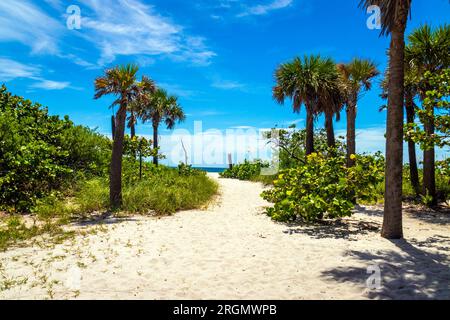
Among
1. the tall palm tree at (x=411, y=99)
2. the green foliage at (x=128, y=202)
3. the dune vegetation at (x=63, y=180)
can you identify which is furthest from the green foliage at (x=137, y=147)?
the tall palm tree at (x=411, y=99)

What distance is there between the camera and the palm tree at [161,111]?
3183 cm

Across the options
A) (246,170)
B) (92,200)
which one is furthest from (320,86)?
(246,170)

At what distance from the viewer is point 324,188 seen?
1180 cm

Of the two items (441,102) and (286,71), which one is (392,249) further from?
(286,71)

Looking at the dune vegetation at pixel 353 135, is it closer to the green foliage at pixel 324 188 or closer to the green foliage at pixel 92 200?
the green foliage at pixel 324 188

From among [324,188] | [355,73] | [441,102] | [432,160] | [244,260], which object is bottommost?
[244,260]

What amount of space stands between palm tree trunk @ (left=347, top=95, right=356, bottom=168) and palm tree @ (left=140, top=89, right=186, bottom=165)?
17.4 meters

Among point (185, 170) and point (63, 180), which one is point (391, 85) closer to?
point (63, 180)

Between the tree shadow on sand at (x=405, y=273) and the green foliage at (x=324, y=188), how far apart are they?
9.66 feet

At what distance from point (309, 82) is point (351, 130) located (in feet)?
10.6

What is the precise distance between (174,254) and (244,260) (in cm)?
167

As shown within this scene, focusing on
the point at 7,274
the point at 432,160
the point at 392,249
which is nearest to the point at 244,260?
the point at 392,249

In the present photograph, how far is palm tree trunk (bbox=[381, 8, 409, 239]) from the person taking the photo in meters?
9.29

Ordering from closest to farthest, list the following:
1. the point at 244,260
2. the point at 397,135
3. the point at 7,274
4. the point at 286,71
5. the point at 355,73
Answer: the point at 7,274
the point at 244,260
the point at 397,135
the point at 355,73
the point at 286,71
